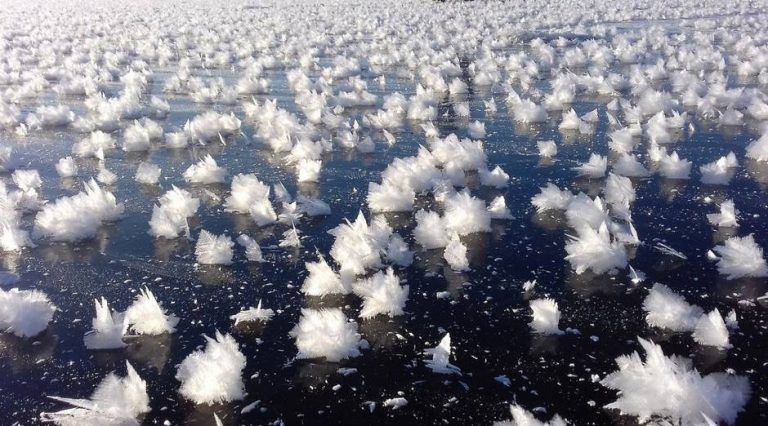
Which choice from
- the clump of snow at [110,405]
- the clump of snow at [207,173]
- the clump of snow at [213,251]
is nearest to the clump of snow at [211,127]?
the clump of snow at [207,173]

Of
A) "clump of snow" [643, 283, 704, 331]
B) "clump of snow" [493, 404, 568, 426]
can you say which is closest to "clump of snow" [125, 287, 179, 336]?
"clump of snow" [493, 404, 568, 426]

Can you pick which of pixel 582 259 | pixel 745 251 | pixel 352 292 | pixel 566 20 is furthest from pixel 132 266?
pixel 566 20

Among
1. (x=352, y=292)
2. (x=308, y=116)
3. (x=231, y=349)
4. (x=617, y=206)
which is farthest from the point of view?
(x=308, y=116)

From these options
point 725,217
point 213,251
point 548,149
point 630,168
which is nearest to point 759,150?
point 630,168

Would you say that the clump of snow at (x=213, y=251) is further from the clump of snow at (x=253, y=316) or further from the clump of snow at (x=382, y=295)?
the clump of snow at (x=382, y=295)

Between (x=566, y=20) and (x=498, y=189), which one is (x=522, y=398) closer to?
(x=498, y=189)

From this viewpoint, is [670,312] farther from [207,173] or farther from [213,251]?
[207,173]
